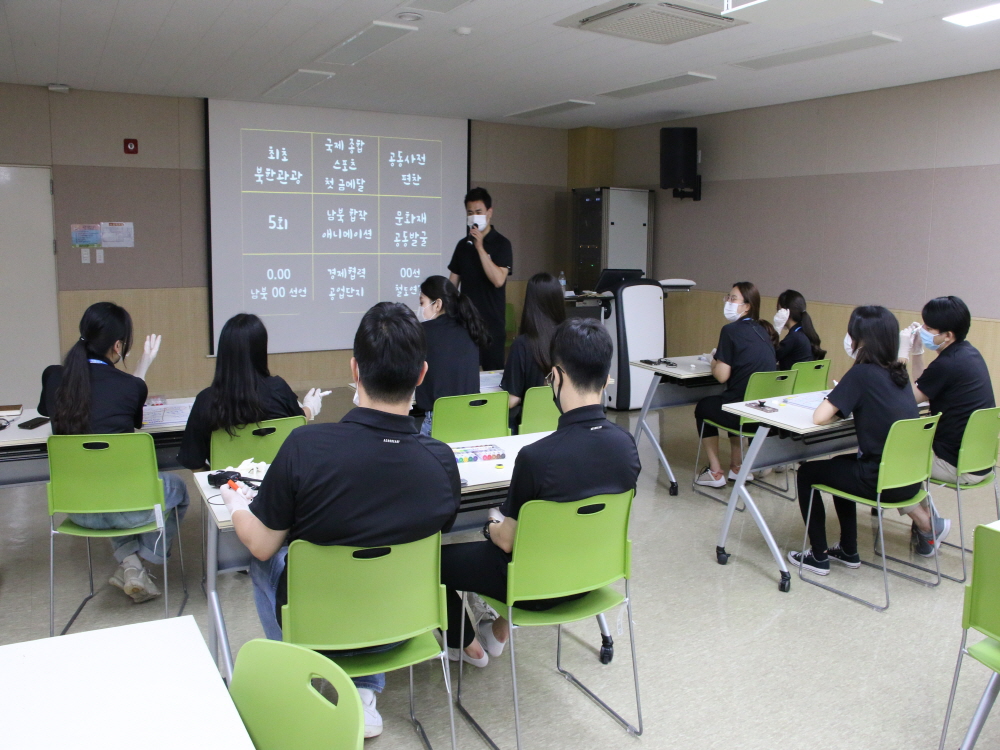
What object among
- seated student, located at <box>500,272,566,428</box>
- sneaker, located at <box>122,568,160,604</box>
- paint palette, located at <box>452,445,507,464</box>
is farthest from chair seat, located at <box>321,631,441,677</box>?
seated student, located at <box>500,272,566,428</box>

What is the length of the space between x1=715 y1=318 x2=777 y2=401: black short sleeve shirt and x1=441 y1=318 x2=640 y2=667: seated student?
8.16ft

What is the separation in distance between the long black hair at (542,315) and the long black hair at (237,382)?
1.44 m

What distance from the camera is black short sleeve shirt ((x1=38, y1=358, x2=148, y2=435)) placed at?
9.93 ft

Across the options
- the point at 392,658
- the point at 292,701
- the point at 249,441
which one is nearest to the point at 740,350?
the point at 249,441

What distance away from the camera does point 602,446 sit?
2260mm

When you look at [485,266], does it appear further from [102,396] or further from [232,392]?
[102,396]

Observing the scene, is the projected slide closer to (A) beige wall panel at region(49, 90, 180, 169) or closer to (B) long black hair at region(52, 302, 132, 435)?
(A) beige wall panel at region(49, 90, 180, 169)

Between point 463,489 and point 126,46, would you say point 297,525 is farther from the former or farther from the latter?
point 126,46

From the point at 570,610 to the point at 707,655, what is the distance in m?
0.88

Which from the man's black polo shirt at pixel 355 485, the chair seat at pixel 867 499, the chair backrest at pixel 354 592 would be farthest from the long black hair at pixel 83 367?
the chair seat at pixel 867 499

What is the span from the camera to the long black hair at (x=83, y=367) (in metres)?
2.96

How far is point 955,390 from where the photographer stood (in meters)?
3.70

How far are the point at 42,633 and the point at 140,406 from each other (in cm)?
91

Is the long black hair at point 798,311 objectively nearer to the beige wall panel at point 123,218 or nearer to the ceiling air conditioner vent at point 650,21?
the ceiling air conditioner vent at point 650,21
